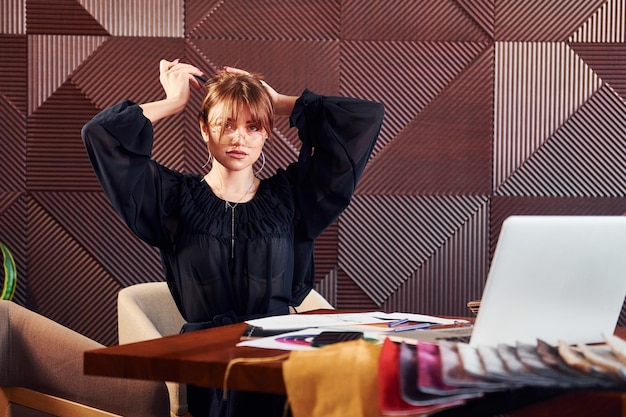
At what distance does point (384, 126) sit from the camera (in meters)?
5.13

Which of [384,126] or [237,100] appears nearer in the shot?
[237,100]

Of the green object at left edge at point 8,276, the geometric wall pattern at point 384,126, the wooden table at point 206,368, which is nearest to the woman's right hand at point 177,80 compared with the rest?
the wooden table at point 206,368

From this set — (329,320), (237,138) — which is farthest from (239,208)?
(329,320)

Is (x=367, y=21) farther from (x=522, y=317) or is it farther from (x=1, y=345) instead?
(x=522, y=317)

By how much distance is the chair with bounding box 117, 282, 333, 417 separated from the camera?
10.2 ft

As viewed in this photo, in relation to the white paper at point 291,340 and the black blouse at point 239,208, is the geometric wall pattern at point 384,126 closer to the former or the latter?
the black blouse at point 239,208

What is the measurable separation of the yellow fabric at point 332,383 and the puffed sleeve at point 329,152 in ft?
4.84

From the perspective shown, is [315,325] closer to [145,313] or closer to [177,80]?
[177,80]

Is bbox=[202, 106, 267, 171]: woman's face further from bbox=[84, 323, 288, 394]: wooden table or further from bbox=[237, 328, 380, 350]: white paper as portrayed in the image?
bbox=[84, 323, 288, 394]: wooden table

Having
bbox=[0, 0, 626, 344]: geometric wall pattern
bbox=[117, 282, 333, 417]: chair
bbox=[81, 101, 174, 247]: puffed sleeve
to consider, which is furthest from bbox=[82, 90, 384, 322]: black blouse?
bbox=[0, 0, 626, 344]: geometric wall pattern

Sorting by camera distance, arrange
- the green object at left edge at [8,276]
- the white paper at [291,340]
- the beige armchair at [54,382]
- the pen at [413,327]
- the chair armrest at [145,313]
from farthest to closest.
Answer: the green object at left edge at [8,276], the chair armrest at [145,313], the beige armchair at [54,382], the pen at [413,327], the white paper at [291,340]

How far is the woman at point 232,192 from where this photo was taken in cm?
282

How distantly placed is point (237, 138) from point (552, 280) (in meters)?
1.29

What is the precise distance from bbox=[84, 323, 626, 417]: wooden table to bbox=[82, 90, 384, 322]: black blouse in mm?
844
